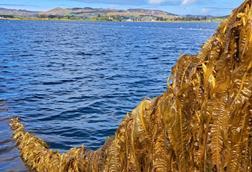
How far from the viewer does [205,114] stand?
2914 millimetres

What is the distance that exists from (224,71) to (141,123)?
97 cm

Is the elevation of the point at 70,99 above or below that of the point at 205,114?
below

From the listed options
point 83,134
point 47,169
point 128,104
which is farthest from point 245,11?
point 128,104

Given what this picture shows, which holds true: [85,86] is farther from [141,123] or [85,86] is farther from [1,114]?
[141,123]

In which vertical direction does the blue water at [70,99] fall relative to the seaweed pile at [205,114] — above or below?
below

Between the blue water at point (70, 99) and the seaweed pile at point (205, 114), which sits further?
the blue water at point (70, 99)

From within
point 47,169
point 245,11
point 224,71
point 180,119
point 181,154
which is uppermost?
point 245,11

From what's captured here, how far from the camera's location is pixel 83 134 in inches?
557

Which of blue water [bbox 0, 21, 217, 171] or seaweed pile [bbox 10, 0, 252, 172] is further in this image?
blue water [bbox 0, 21, 217, 171]

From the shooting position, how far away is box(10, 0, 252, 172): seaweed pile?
2750 millimetres

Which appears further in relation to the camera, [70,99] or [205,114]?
[70,99]

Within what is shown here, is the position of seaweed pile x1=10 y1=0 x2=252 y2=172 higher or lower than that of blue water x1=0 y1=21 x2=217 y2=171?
higher

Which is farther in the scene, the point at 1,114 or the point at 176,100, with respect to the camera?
the point at 1,114

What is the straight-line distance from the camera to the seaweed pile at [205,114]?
108 inches
